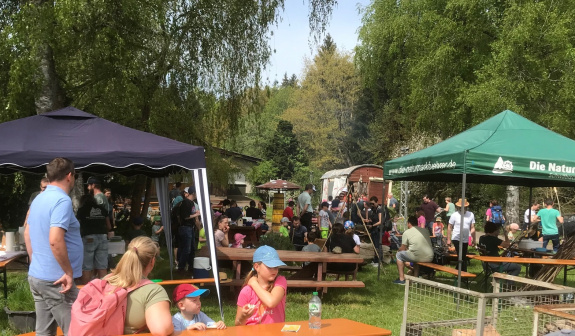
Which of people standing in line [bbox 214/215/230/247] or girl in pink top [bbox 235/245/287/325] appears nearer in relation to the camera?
girl in pink top [bbox 235/245/287/325]

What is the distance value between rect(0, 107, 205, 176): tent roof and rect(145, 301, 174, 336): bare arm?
4479 mm

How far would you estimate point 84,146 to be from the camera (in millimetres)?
8109

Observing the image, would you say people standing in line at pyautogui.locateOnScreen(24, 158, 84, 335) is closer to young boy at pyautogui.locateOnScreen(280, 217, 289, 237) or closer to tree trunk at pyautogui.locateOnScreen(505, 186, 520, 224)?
young boy at pyautogui.locateOnScreen(280, 217, 289, 237)

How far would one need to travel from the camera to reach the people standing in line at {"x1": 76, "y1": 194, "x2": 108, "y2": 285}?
8.94 metres

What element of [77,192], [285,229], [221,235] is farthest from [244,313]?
[285,229]

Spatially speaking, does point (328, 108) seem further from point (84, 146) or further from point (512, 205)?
point (84, 146)

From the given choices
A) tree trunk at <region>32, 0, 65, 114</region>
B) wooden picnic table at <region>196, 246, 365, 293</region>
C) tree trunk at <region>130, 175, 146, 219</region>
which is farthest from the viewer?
tree trunk at <region>130, 175, 146, 219</region>

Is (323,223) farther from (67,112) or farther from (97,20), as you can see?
(67,112)

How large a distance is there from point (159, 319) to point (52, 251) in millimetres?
1447

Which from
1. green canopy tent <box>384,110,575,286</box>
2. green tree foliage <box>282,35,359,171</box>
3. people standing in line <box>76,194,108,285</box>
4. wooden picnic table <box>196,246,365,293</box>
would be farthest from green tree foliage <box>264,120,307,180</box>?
people standing in line <box>76,194,108,285</box>

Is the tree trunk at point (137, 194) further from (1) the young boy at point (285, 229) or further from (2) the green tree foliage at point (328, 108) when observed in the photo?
(2) the green tree foliage at point (328, 108)

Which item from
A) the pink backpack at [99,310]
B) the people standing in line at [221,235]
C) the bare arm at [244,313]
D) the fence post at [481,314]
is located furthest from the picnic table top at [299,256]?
the pink backpack at [99,310]

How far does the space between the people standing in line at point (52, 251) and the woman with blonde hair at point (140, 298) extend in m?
1.08

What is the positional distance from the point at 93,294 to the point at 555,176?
7.32m
